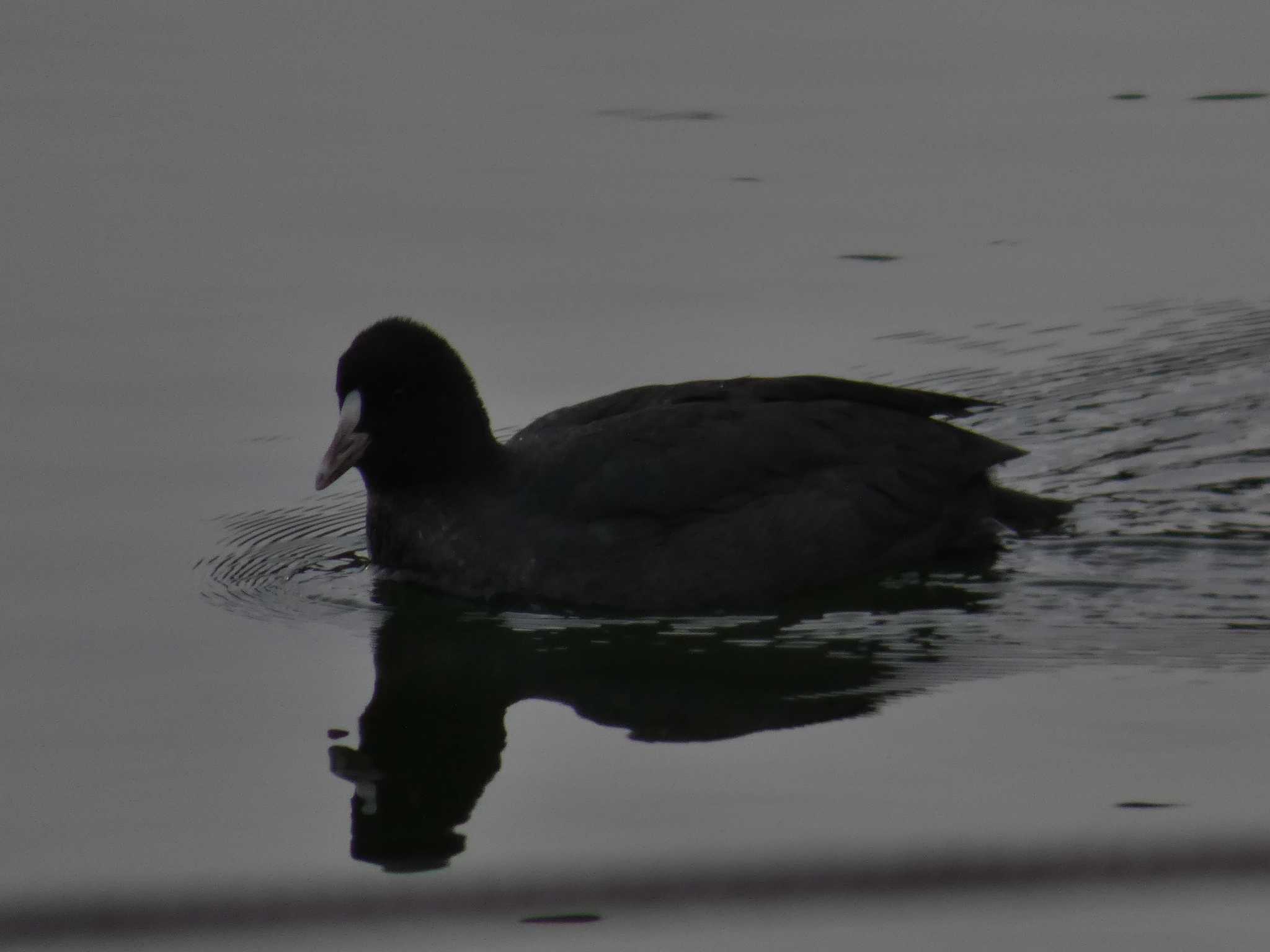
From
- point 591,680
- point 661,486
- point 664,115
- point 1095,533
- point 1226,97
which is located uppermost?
point 664,115

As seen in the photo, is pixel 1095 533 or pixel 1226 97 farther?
pixel 1226 97

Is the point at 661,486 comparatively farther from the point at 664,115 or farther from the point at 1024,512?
the point at 664,115

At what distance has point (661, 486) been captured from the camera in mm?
6980

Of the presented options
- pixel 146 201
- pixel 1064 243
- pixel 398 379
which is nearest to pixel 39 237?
pixel 146 201

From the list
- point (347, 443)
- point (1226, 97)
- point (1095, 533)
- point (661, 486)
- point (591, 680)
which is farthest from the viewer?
point (1226, 97)

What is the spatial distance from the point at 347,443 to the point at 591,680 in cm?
144

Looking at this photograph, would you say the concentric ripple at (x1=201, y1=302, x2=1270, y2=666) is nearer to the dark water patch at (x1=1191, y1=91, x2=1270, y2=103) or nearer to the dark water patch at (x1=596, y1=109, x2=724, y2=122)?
the dark water patch at (x1=1191, y1=91, x2=1270, y2=103)

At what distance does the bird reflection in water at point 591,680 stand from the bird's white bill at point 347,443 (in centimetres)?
47

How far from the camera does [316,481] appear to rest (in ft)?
23.6

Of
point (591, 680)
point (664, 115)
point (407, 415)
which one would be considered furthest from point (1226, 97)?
point (591, 680)

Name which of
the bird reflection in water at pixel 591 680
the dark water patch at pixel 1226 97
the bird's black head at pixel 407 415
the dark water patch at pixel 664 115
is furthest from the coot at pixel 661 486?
the dark water patch at pixel 1226 97

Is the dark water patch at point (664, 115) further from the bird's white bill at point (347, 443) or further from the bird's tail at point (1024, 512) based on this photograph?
the bird's white bill at point (347, 443)

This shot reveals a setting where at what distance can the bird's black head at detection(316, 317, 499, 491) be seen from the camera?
7.25m

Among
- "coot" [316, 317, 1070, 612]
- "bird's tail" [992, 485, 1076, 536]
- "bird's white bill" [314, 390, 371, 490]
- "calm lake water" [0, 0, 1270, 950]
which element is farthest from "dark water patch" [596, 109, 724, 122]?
"bird's white bill" [314, 390, 371, 490]
